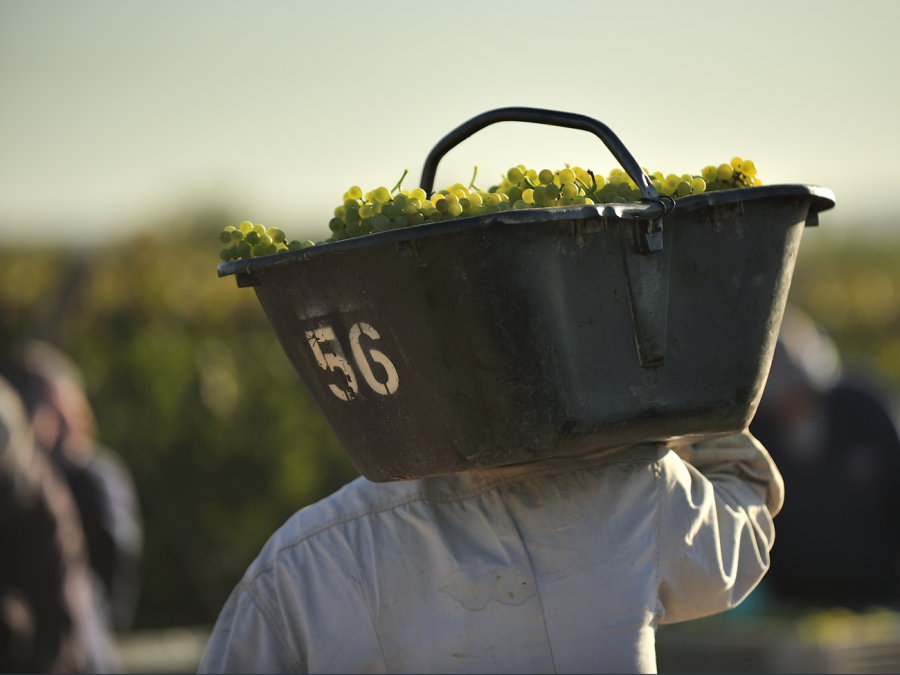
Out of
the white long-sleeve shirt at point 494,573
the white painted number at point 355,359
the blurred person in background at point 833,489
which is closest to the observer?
the white painted number at point 355,359

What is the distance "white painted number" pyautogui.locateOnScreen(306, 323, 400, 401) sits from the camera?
1.16m

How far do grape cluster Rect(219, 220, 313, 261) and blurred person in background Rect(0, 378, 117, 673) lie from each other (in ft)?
8.06

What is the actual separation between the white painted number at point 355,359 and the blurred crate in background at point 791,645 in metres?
2.97

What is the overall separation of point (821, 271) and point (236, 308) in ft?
20.2

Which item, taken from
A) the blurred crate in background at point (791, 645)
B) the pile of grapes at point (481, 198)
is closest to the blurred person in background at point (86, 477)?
the blurred crate in background at point (791, 645)

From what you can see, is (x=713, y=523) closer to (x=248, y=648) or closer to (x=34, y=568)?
(x=248, y=648)

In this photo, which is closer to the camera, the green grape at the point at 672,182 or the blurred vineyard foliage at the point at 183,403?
the green grape at the point at 672,182

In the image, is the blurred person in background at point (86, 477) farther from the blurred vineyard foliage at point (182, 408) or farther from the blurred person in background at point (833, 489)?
the blurred person in background at point (833, 489)

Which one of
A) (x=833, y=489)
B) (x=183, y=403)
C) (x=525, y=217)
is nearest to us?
(x=525, y=217)

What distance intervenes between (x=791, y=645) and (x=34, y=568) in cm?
313

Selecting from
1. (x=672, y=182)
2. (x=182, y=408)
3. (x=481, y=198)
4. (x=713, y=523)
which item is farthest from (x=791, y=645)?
(x=182, y=408)

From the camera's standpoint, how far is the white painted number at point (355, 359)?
1164 mm

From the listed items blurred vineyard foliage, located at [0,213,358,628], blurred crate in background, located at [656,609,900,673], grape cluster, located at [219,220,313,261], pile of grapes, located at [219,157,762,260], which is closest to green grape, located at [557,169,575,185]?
pile of grapes, located at [219,157,762,260]

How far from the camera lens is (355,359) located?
3.90 ft
